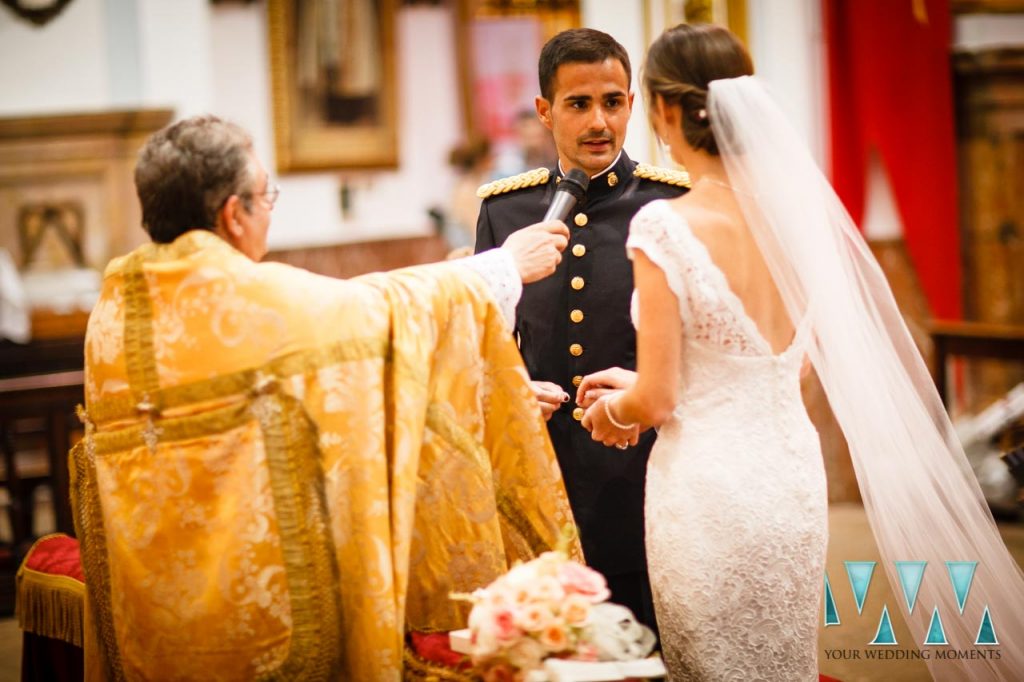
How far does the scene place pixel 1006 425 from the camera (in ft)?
18.3

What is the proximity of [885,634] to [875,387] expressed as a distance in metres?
1.90

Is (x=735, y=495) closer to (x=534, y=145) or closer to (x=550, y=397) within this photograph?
(x=550, y=397)

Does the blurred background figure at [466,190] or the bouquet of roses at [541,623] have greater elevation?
the blurred background figure at [466,190]

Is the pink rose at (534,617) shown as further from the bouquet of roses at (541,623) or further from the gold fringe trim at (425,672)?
the gold fringe trim at (425,672)

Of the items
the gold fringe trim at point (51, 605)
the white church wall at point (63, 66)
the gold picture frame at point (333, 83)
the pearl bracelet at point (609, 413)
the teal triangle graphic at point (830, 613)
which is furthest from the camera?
the gold picture frame at point (333, 83)

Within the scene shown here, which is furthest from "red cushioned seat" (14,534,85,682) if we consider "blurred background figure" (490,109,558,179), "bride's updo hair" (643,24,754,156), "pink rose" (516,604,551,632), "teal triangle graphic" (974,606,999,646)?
"blurred background figure" (490,109,558,179)

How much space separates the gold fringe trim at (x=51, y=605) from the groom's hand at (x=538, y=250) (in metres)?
1.40

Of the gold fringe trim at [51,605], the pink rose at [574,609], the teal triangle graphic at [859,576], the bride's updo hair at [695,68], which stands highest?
→ the bride's updo hair at [695,68]

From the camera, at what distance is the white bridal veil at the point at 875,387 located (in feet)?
7.29

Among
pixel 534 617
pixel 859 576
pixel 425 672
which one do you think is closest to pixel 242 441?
pixel 425 672

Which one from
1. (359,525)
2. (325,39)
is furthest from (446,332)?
(325,39)

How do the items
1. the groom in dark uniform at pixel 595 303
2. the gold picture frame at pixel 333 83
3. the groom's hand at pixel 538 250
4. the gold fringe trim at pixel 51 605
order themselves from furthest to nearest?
the gold picture frame at pixel 333 83 → the gold fringe trim at pixel 51 605 → the groom in dark uniform at pixel 595 303 → the groom's hand at pixel 538 250

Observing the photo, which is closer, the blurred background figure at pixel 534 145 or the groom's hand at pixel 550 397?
the groom's hand at pixel 550 397

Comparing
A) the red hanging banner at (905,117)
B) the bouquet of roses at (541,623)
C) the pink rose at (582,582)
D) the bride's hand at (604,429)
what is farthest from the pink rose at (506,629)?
the red hanging banner at (905,117)
